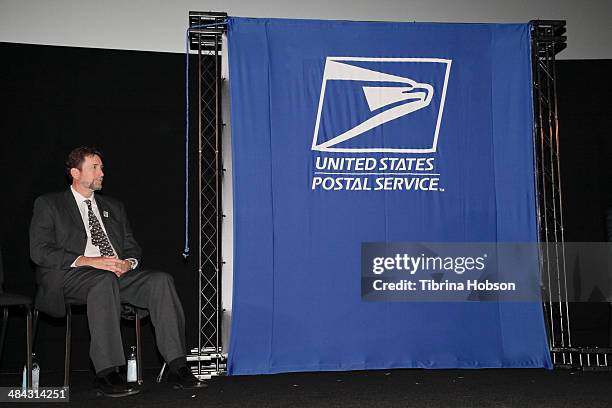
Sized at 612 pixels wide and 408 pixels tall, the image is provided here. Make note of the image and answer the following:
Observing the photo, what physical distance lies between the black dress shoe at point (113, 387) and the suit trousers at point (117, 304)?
63 millimetres

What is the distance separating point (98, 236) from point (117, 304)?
0.60 m

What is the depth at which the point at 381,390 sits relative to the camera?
3498 mm

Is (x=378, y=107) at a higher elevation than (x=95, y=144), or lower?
higher

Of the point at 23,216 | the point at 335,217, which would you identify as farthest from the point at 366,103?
the point at 23,216

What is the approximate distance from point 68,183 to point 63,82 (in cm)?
73

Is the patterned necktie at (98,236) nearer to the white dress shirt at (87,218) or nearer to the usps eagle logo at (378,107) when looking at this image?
the white dress shirt at (87,218)

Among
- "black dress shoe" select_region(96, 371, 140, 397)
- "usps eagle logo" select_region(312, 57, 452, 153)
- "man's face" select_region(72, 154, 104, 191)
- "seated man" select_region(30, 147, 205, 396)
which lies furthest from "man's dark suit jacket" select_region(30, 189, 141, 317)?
"usps eagle logo" select_region(312, 57, 452, 153)

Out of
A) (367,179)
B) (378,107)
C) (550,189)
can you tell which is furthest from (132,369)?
(550,189)

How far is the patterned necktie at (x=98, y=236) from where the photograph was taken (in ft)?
12.7

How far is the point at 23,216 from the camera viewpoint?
457 centimetres

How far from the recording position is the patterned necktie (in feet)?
12.7

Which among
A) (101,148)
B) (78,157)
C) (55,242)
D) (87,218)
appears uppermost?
(101,148)

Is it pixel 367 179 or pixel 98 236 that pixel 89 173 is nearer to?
pixel 98 236

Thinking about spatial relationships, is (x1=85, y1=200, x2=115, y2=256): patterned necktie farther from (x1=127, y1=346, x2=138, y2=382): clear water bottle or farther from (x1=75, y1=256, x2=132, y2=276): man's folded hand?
(x1=127, y1=346, x2=138, y2=382): clear water bottle
